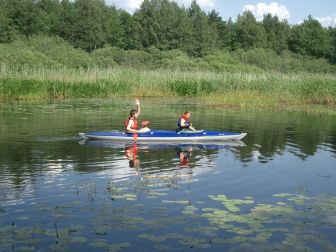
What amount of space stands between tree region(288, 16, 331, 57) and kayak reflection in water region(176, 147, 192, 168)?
230 ft

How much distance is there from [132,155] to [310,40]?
73.5 metres

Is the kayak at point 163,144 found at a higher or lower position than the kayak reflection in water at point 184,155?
higher

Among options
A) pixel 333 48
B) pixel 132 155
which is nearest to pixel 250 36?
pixel 333 48

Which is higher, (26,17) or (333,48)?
(26,17)

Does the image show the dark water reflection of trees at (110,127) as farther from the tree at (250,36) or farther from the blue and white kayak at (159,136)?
the tree at (250,36)

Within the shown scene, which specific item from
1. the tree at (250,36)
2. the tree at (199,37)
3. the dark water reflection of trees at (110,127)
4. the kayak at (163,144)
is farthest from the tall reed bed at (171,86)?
the tree at (250,36)

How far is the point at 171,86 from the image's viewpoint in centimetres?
3550

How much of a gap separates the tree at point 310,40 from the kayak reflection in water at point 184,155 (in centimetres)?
7004

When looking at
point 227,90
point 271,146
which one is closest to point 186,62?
point 227,90

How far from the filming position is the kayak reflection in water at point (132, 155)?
12.3 meters

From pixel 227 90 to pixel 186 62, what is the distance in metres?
22.8

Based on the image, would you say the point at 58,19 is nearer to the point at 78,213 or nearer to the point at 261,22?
the point at 261,22

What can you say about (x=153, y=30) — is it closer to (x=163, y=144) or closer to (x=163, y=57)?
(x=163, y=57)

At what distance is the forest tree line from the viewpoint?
238 feet
